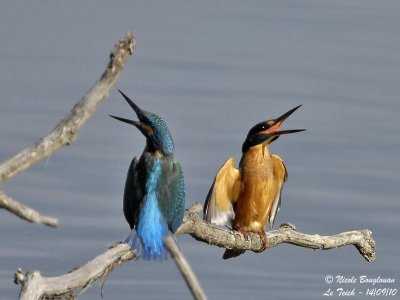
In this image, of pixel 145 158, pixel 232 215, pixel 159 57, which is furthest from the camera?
pixel 159 57

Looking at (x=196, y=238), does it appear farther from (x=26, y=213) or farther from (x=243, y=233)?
(x=26, y=213)

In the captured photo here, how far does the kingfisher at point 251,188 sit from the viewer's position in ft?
21.7

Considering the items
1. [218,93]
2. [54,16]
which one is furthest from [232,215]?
[54,16]

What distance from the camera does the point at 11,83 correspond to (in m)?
9.55

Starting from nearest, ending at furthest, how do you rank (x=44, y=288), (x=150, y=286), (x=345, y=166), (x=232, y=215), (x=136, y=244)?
(x=44, y=288) < (x=136, y=244) < (x=232, y=215) < (x=150, y=286) < (x=345, y=166)

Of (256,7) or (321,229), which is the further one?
(256,7)

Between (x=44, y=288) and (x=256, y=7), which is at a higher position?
(x=256, y=7)

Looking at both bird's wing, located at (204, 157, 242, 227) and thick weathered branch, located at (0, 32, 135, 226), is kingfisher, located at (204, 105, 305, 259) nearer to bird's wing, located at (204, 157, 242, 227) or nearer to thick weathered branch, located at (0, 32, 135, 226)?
bird's wing, located at (204, 157, 242, 227)

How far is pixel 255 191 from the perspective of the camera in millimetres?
6816

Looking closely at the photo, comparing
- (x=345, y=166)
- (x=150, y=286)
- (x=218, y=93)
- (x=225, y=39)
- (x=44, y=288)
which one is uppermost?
(x=225, y=39)

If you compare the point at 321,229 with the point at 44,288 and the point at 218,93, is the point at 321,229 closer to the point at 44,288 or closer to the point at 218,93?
the point at 218,93

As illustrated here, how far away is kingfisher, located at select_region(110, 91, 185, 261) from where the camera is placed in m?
5.36

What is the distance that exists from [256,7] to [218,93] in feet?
7.76

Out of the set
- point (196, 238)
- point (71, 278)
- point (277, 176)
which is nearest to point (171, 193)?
point (196, 238)
